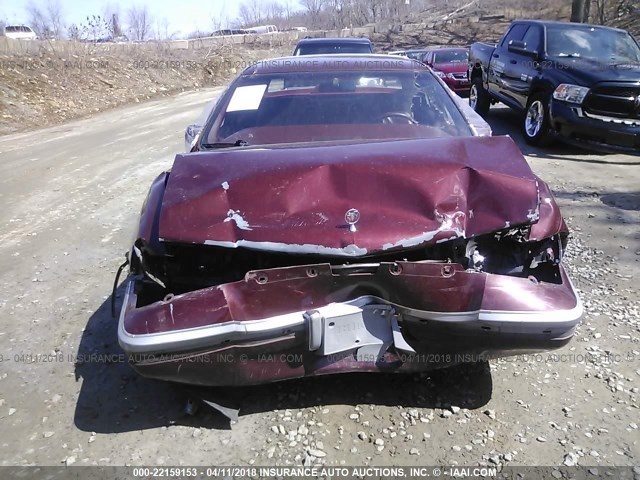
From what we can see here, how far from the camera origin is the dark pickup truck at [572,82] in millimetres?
7355

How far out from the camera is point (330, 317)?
2.38 meters

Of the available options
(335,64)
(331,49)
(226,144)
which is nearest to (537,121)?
(331,49)

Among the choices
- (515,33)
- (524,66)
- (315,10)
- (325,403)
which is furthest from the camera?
(315,10)

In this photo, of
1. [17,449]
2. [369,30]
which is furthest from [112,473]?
[369,30]

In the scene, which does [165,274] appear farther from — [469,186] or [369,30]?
[369,30]

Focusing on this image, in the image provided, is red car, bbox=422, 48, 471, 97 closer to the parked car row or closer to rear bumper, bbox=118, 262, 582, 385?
the parked car row

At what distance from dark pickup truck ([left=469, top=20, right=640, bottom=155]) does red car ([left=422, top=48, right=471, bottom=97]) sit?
13.5 ft

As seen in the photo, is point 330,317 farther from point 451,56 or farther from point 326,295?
point 451,56

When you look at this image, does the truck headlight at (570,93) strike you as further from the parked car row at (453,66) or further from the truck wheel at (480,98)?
the parked car row at (453,66)

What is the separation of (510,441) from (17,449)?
2.31 m

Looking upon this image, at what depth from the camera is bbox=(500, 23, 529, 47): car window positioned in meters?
9.66

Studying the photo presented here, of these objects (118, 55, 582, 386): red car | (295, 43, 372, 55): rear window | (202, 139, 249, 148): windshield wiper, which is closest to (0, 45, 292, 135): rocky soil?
(295, 43, 372, 55): rear window

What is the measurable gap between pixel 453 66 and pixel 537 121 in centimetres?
746

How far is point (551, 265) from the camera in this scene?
2668 millimetres
